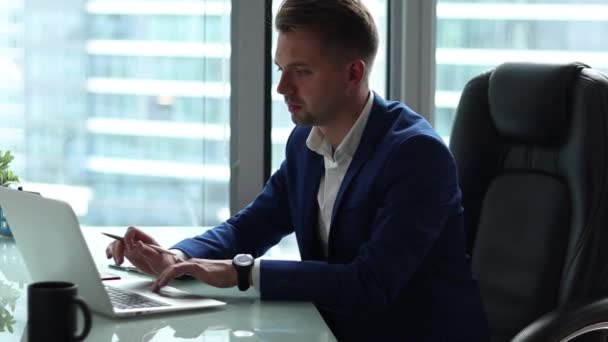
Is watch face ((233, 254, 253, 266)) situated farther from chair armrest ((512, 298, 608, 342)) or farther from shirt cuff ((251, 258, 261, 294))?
chair armrest ((512, 298, 608, 342))

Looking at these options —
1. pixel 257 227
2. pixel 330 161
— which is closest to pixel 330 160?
pixel 330 161

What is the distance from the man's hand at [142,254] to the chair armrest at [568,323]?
65cm

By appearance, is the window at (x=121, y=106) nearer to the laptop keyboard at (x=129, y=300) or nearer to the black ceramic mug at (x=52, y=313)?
the laptop keyboard at (x=129, y=300)

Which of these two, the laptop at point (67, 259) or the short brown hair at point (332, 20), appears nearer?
the laptop at point (67, 259)

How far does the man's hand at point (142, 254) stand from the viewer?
1845 mm

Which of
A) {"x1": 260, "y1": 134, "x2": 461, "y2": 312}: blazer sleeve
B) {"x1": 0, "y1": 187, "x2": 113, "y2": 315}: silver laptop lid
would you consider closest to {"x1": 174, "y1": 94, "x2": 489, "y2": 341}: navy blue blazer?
{"x1": 260, "y1": 134, "x2": 461, "y2": 312}: blazer sleeve

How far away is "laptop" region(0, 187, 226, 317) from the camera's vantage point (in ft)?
4.99

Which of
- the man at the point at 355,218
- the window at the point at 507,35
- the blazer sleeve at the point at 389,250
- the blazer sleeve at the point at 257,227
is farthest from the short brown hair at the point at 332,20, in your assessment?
the window at the point at 507,35

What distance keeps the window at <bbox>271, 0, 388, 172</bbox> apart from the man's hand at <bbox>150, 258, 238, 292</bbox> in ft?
3.77

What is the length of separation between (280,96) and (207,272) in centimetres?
121

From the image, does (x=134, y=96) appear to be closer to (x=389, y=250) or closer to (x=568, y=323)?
(x=389, y=250)

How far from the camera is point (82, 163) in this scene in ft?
9.33

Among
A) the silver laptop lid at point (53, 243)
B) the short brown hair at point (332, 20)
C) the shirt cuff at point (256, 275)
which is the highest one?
the short brown hair at point (332, 20)

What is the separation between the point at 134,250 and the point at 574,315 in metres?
0.82
